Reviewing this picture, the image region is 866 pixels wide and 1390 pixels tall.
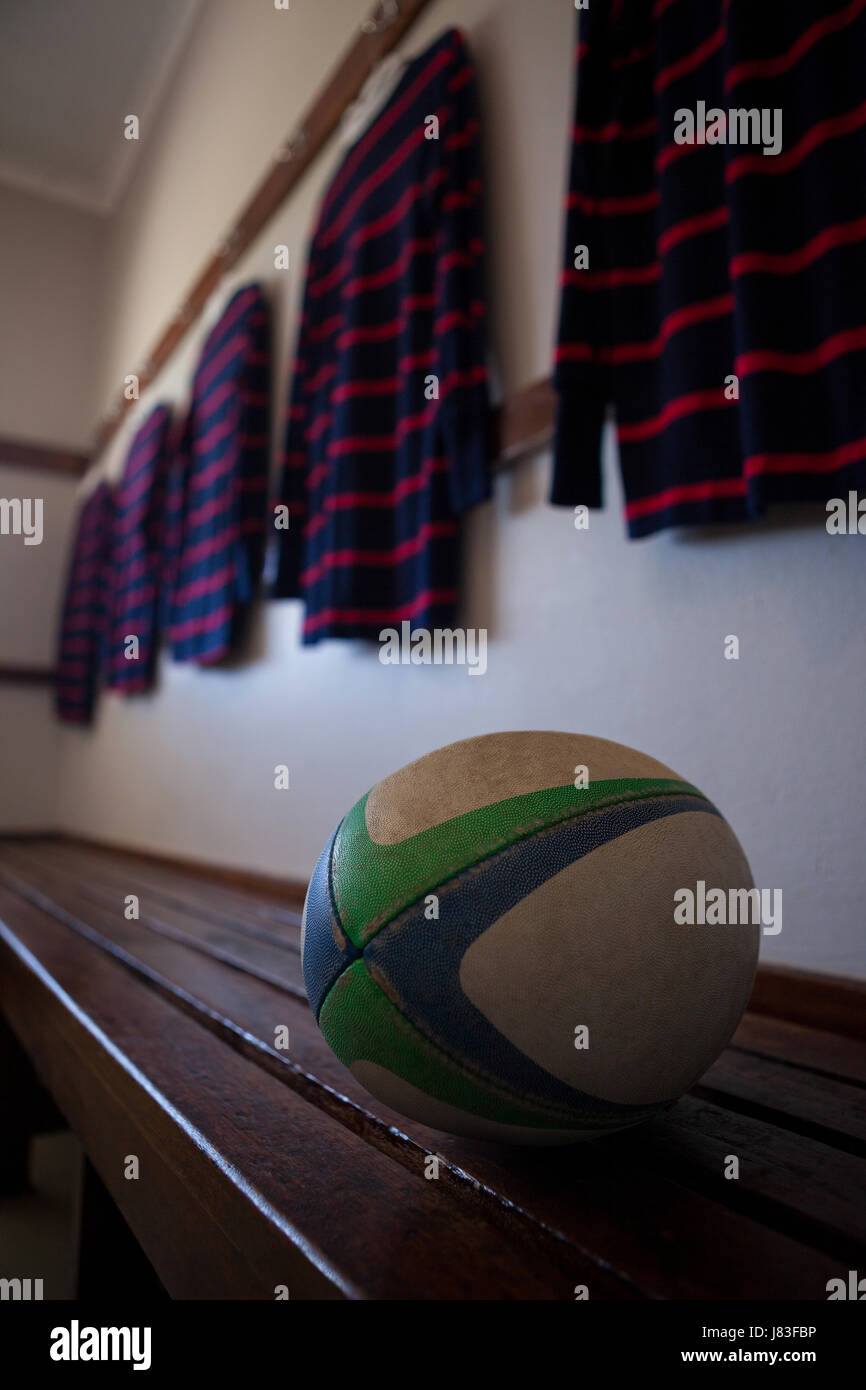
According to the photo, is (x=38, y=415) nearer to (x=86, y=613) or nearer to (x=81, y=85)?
(x=86, y=613)

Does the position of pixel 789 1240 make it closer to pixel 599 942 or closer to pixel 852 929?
pixel 599 942

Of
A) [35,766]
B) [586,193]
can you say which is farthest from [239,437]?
[35,766]

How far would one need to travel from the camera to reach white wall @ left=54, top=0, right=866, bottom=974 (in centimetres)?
117

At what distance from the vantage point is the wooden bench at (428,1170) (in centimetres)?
54

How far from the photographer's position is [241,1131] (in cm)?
75

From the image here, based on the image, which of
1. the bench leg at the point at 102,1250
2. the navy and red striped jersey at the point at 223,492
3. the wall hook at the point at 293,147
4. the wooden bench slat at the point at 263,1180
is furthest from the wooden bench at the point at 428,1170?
the wall hook at the point at 293,147

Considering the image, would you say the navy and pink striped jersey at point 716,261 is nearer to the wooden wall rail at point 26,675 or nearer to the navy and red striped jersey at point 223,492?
the navy and red striped jersey at point 223,492

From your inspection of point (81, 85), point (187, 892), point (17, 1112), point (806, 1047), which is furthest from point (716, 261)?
point (81, 85)

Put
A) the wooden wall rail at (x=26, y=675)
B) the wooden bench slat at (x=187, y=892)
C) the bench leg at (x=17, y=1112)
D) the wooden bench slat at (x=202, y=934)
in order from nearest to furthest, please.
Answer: the wooden bench slat at (x=202, y=934)
the bench leg at (x=17, y=1112)
the wooden bench slat at (x=187, y=892)
the wooden wall rail at (x=26, y=675)

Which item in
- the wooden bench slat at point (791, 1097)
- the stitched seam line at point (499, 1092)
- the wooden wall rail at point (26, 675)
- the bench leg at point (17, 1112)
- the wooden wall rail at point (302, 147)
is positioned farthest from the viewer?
the wooden wall rail at point (26, 675)

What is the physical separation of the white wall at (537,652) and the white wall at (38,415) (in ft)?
5.93

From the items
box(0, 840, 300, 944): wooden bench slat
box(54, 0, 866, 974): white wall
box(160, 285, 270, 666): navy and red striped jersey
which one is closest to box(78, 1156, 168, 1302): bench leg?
box(0, 840, 300, 944): wooden bench slat

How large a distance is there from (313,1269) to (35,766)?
4831 millimetres

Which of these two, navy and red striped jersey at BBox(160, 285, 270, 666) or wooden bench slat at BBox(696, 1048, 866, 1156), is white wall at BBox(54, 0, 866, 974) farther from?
wooden bench slat at BBox(696, 1048, 866, 1156)
